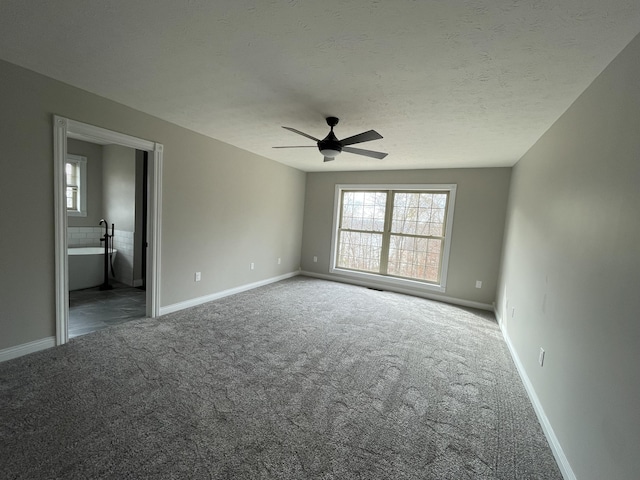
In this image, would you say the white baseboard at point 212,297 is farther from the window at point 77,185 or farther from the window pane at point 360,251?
the window at point 77,185

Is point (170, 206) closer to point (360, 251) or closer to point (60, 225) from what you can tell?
point (60, 225)

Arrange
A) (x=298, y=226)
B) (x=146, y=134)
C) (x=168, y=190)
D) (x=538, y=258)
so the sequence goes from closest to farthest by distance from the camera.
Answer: (x=538, y=258) → (x=146, y=134) → (x=168, y=190) → (x=298, y=226)

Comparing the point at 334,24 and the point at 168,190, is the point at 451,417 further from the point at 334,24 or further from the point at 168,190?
the point at 168,190

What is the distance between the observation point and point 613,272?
1.38 metres

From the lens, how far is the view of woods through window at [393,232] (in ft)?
17.1

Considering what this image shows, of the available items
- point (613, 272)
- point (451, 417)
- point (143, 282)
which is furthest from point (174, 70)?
point (143, 282)

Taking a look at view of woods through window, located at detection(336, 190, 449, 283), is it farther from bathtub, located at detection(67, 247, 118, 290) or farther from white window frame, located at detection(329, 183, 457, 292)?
bathtub, located at detection(67, 247, 118, 290)

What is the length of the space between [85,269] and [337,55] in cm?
506

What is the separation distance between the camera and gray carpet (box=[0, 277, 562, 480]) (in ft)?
5.03

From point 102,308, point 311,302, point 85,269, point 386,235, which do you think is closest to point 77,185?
point 85,269

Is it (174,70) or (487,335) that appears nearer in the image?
(174,70)

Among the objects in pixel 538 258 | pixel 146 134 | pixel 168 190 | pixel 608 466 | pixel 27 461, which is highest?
pixel 146 134

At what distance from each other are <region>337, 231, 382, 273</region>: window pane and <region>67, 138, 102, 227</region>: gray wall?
16.2 ft

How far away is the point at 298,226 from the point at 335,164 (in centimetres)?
172
